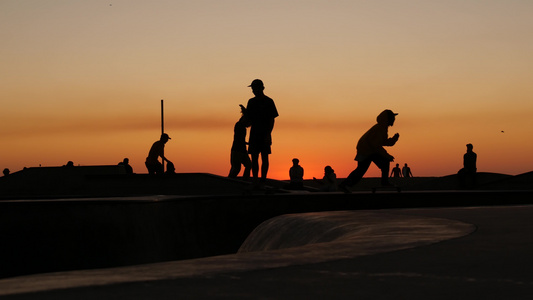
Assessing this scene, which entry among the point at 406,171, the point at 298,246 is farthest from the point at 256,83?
the point at 406,171

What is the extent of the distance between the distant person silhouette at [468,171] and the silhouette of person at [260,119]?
53.0 feet

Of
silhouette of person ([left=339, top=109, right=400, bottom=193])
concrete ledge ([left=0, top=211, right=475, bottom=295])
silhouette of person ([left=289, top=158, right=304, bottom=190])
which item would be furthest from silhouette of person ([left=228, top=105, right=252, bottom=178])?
concrete ledge ([left=0, top=211, right=475, bottom=295])

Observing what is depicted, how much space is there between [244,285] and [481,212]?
6.38 metres

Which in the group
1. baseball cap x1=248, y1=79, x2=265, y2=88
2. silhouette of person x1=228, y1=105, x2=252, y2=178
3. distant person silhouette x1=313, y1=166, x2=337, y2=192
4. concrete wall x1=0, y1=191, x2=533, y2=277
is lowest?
concrete wall x1=0, y1=191, x2=533, y2=277

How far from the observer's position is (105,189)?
24.9m

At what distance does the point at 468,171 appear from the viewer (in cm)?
2791

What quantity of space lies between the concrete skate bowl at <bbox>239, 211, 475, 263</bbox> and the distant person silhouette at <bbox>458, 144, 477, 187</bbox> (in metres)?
19.2

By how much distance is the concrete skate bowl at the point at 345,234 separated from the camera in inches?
204

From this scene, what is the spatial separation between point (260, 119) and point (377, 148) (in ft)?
8.18

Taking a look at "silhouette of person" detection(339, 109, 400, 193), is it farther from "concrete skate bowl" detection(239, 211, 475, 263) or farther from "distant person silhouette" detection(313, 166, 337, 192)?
"distant person silhouette" detection(313, 166, 337, 192)

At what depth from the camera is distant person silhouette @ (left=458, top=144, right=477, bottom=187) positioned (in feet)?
90.7

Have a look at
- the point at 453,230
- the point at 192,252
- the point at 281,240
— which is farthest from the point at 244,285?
the point at 192,252

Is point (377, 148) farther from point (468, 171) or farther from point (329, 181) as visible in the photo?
point (468, 171)

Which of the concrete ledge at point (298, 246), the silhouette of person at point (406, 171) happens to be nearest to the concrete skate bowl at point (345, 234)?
the concrete ledge at point (298, 246)
